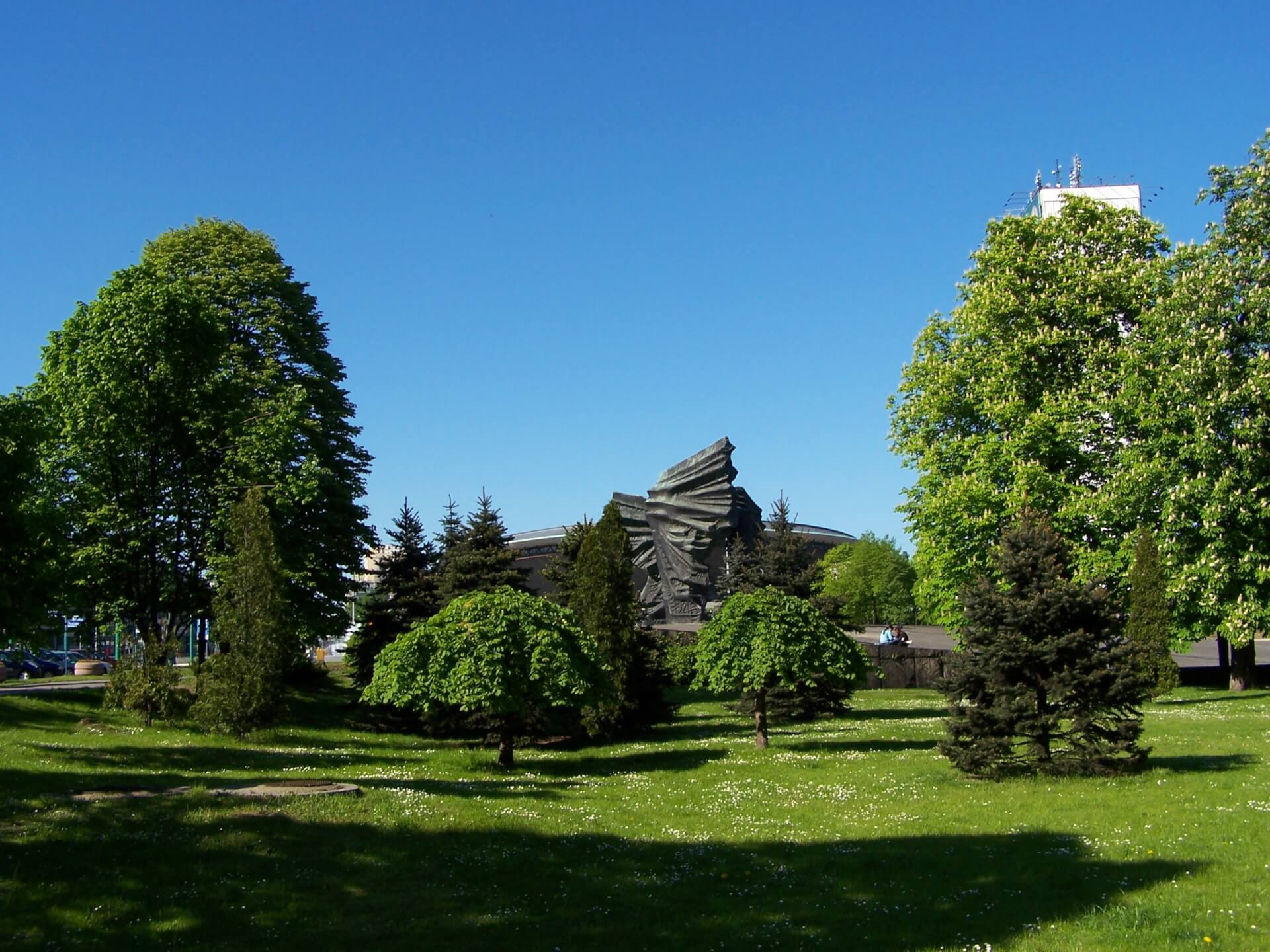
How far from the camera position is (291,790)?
46.0 feet

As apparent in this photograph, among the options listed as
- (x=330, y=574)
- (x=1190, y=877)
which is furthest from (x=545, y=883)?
(x=330, y=574)

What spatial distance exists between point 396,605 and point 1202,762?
69.1 ft

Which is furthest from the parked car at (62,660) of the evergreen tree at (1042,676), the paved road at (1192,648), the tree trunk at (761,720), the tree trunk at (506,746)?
the evergreen tree at (1042,676)

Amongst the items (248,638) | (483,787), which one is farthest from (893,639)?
(483,787)

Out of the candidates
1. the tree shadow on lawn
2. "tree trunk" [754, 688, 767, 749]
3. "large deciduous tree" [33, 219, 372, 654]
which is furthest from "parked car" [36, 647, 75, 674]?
the tree shadow on lawn

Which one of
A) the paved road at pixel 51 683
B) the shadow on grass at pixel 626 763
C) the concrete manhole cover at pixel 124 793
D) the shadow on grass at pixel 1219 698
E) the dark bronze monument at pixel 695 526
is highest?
the dark bronze monument at pixel 695 526

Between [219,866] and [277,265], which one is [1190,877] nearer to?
[219,866]

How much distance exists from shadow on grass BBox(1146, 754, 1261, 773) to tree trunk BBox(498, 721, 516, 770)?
10.7 meters

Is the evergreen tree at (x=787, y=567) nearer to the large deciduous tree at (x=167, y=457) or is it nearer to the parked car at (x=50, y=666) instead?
the large deciduous tree at (x=167, y=457)

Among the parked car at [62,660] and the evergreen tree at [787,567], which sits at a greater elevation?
the evergreen tree at [787,567]

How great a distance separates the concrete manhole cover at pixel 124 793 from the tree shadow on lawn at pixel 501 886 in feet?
1.57

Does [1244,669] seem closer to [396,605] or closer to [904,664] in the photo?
[904,664]

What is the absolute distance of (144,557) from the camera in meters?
30.2

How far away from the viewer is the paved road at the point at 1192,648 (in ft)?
151
